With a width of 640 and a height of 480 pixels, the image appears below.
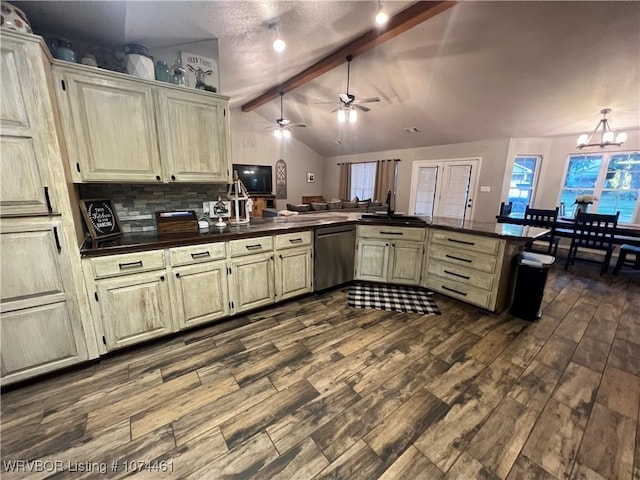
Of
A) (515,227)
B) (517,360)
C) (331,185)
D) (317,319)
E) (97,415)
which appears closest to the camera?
(97,415)

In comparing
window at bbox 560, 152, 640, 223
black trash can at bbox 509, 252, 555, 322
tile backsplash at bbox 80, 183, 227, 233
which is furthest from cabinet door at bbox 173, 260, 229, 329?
window at bbox 560, 152, 640, 223

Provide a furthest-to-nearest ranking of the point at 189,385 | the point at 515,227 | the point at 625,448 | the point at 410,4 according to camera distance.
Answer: the point at 410,4
the point at 515,227
the point at 189,385
the point at 625,448

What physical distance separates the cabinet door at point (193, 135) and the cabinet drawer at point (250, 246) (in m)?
0.62

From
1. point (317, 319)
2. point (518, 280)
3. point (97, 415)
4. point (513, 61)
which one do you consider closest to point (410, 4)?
point (513, 61)

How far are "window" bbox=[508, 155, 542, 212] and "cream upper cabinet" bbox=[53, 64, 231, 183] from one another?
20.3 ft

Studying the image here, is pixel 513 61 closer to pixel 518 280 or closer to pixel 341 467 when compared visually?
pixel 518 280

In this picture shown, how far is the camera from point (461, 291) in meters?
2.86

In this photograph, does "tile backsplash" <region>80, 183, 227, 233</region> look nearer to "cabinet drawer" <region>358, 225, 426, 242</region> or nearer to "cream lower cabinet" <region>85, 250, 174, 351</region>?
"cream lower cabinet" <region>85, 250, 174, 351</region>

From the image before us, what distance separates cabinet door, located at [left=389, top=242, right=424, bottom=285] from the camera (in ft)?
10.3

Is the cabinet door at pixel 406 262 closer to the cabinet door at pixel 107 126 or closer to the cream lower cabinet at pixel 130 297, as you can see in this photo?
the cream lower cabinet at pixel 130 297

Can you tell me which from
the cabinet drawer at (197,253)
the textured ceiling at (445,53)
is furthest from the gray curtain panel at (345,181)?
the cabinet drawer at (197,253)

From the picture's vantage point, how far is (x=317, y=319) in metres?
2.54

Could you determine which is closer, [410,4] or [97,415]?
[97,415]

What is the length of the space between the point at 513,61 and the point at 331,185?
21.2 ft
